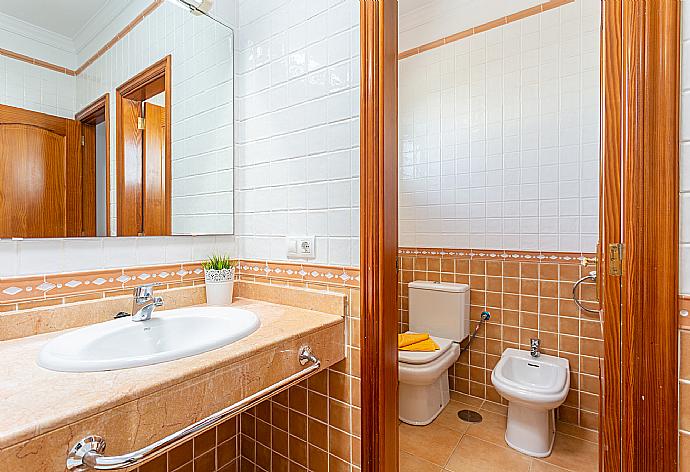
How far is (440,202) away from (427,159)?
0.34m

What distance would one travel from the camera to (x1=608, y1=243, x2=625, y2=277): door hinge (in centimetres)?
90

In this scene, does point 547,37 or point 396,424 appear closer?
point 396,424

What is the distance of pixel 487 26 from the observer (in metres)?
2.47

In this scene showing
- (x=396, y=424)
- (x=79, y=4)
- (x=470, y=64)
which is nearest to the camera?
(x=79, y=4)

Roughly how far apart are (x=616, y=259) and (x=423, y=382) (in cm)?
143

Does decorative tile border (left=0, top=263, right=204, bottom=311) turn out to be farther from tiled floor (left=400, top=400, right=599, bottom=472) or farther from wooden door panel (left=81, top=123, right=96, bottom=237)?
tiled floor (left=400, top=400, right=599, bottom=472)

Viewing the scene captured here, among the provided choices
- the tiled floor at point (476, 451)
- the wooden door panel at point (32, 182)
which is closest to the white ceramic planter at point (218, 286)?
the wooden door panel at point (32, 182)

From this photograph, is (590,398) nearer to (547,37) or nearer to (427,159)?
(427,159)

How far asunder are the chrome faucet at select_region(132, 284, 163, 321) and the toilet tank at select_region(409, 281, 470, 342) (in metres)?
1.81

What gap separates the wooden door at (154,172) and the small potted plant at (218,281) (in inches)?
8.7

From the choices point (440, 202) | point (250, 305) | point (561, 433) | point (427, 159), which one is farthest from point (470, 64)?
point (561, 433)

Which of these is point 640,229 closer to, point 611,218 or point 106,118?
point 611,218

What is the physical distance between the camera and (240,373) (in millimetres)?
911

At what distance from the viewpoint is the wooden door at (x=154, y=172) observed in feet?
4.51
